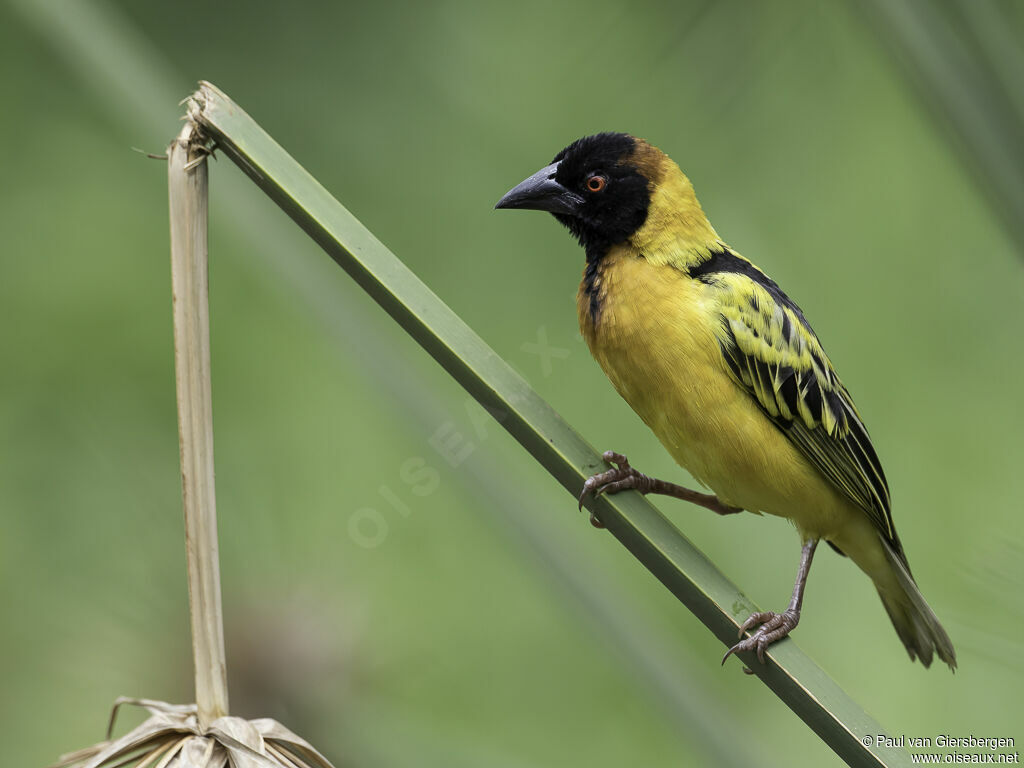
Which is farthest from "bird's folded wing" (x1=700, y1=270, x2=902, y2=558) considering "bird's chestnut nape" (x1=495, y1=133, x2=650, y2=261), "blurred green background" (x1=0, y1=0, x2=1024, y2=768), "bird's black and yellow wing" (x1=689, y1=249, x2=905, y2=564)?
"blurred green background" (x1=0, y1=0, x2=1024, y2=768)

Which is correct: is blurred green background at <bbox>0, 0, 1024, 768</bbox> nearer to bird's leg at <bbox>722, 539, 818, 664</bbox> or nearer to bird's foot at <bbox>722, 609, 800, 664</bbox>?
bird's leg at <bbox>722, 539, 818, 664</bbox>

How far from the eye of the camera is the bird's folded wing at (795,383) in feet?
7.19

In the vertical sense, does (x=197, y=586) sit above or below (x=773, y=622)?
above

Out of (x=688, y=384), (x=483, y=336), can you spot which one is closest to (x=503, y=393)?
(x=688, y=384)

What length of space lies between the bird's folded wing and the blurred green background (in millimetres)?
818

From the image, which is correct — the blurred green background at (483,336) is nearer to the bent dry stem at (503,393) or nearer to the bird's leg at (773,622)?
the bird's leg at (773,622)

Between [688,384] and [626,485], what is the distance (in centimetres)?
29

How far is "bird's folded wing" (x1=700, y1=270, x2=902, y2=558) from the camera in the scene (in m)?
2.19

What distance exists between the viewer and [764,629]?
1.98 m

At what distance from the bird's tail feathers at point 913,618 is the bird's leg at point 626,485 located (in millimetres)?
447

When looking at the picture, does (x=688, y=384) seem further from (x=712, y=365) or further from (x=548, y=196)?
(x=548, y=196)

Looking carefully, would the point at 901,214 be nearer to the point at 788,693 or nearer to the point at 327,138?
the point at 327,138

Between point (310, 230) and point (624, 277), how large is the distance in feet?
3.17

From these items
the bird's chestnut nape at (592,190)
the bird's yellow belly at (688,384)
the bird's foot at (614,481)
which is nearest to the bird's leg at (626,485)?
the bird's foot at (614,481)
